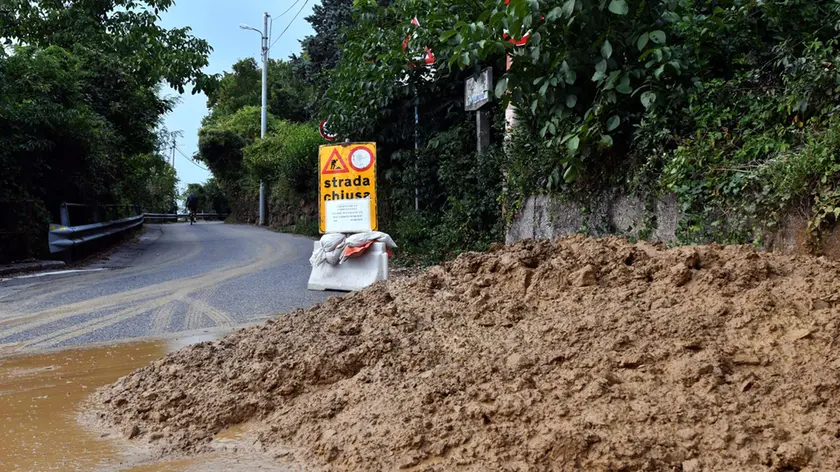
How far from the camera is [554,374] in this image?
9.14 feet

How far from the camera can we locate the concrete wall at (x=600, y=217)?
17.2ft

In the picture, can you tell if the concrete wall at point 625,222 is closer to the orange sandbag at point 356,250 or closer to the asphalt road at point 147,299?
the orange sandbag at point 356,250

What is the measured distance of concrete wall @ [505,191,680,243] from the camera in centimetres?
525

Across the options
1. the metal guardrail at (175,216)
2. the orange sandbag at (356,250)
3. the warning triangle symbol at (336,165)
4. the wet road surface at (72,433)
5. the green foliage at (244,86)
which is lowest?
the wet road surface at (72,433)

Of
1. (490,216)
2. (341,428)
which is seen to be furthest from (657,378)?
(490,216)

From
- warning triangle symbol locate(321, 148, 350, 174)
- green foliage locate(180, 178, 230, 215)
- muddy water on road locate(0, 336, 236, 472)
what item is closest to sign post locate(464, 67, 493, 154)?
warning triangle symbol locate(321, 148, 350, 174)

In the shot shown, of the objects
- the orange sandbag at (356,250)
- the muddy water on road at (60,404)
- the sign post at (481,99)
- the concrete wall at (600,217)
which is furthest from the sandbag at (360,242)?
the muddy water on road at (60,404)

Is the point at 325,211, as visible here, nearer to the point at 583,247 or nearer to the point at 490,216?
the point at 490,216

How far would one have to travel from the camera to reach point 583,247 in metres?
3.96

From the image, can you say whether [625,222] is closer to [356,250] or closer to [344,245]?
[356,250]

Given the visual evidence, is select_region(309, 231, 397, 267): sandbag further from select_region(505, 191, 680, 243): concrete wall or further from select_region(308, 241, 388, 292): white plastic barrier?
select_region(505, 191, 680, 243): concrete wall

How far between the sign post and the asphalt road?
10.7 feet

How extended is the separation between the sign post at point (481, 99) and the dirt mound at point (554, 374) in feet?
14.8

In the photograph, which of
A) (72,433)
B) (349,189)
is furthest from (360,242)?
(72,433)
